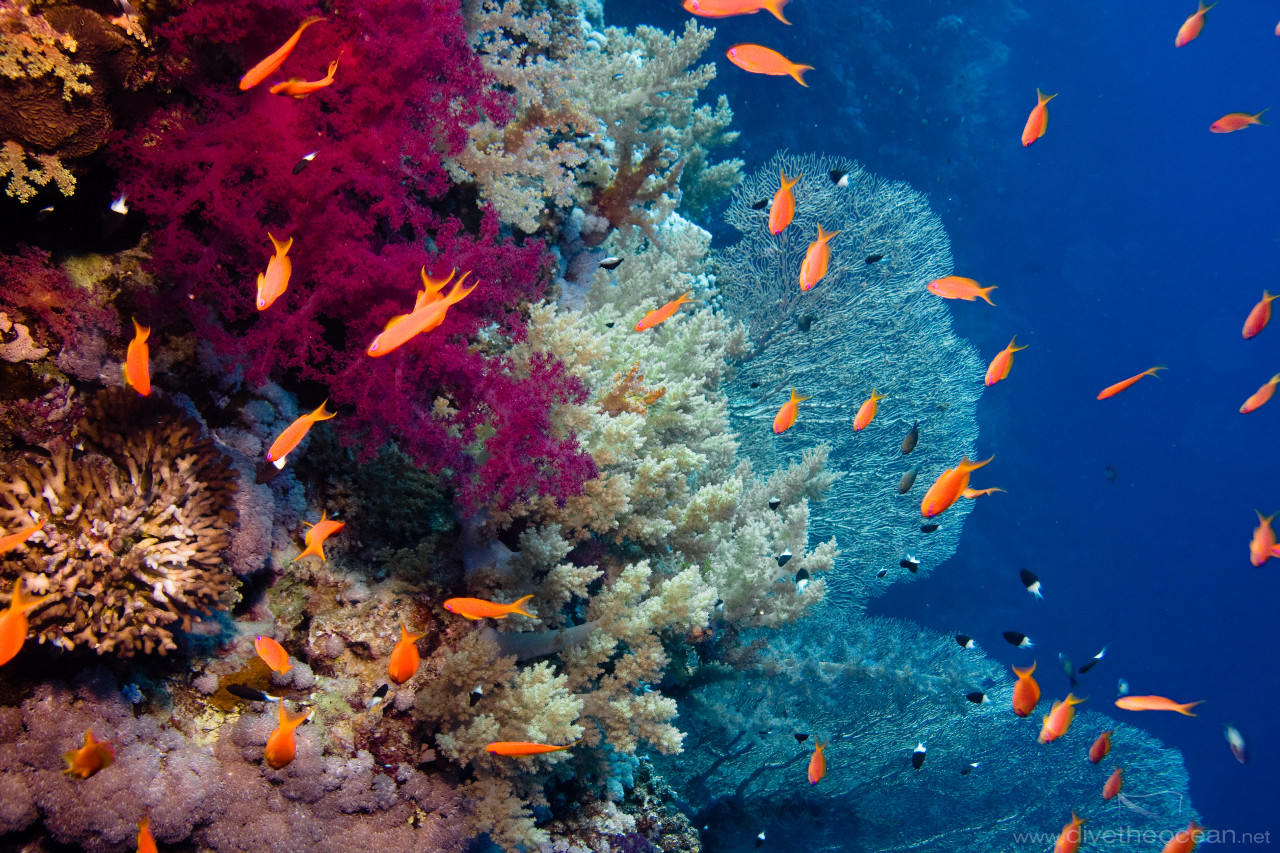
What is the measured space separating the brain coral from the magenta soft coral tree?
382 millimetres

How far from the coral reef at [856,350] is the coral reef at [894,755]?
1.40 meters

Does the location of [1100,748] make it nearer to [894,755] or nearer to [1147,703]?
[1147,703]

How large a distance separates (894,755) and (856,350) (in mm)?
5442

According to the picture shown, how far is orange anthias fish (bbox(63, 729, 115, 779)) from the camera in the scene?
1.60 metres

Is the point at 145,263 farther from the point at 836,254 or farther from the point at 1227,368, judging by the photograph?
the point at 1227,368

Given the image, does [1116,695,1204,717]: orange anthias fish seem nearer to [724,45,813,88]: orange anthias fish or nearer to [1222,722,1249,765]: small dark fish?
[1222,722,1249,765]: small dark fish

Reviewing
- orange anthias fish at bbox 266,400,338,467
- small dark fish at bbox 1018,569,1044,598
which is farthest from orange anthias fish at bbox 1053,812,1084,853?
orange anthias fish at bbox 266,400,338,467

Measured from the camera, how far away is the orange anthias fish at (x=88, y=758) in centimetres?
160

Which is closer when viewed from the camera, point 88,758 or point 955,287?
point 88,758

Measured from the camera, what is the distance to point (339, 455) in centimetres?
261

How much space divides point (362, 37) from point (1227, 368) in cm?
5358

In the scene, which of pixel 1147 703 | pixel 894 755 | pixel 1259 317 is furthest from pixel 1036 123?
pixel 894 755

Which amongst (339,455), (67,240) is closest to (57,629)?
(339,455)

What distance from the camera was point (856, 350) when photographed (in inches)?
285
